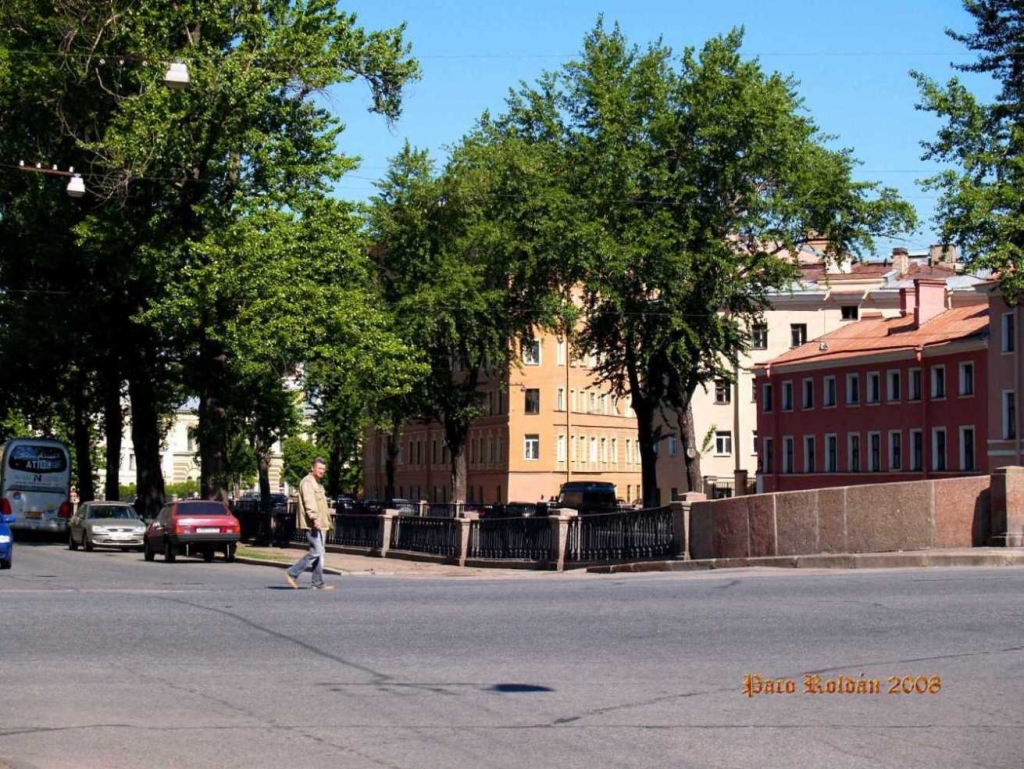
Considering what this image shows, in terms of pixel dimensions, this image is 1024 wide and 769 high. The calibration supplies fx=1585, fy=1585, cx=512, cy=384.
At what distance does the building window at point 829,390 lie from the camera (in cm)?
8050

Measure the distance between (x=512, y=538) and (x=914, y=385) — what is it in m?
43.6

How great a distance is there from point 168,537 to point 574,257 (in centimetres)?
2194

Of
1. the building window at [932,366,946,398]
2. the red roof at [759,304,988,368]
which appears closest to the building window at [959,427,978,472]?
the building window at [932,366,946,398]

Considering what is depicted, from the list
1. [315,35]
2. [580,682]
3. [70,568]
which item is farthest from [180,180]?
[580,682]

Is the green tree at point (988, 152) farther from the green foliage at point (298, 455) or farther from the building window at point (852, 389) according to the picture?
the green foliage at point (298, 455)

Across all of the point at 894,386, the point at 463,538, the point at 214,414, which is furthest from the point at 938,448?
the point at 463,538

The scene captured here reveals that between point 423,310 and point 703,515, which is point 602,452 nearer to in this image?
point 423,310

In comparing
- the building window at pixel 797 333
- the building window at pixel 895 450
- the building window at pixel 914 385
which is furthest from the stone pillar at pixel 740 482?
the building window at pixel 797 333

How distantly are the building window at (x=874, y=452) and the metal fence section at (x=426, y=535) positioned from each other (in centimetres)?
4182

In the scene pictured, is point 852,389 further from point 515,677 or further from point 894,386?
point 515,677

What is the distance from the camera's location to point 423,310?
68625mm

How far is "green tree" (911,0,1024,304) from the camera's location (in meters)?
42.2

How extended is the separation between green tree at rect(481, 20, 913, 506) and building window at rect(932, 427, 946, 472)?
18.2 metres

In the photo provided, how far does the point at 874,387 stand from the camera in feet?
254
